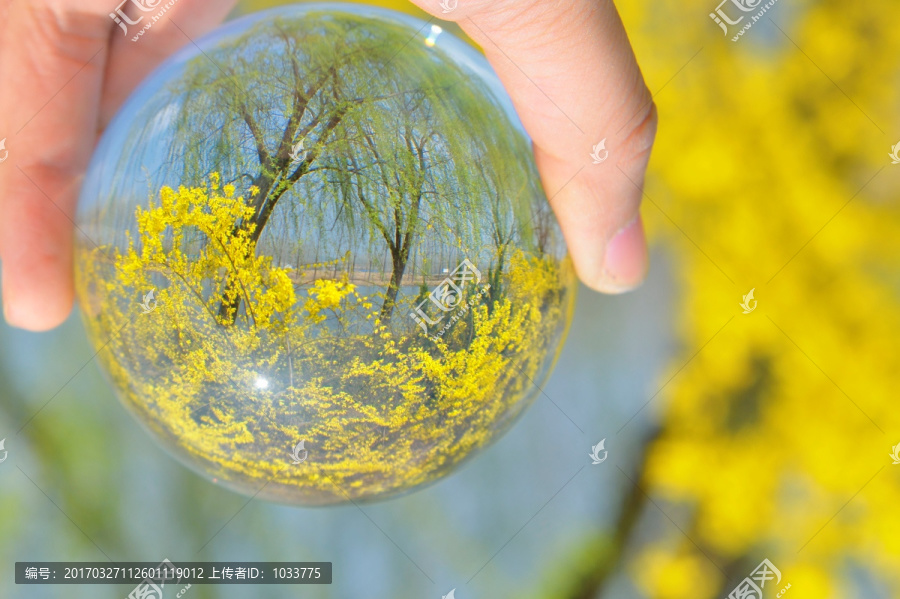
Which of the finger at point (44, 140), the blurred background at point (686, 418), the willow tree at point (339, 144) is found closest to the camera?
the willow tree at point (339, 144)

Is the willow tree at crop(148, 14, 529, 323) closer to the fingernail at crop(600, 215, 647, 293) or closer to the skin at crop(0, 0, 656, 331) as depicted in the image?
the skin at crop(0, 0, 656, 331)

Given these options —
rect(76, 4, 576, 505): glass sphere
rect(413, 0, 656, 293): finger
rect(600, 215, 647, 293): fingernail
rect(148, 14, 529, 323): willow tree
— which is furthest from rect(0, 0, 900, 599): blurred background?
rect(148, 14, 529, 323): willow tree

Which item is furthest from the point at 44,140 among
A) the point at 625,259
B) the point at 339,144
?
the point at 625,259

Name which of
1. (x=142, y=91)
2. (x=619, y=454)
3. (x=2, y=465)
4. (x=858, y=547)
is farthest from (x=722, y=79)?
(x=2, y=465)

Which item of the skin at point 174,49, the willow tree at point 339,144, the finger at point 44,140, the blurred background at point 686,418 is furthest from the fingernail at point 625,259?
the finger at point 44,140

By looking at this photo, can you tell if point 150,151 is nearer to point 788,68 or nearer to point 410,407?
point 410,407

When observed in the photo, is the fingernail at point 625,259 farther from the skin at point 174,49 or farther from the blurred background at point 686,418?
the blurred background at point 686,418

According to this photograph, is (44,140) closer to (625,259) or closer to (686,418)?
(625,259)
